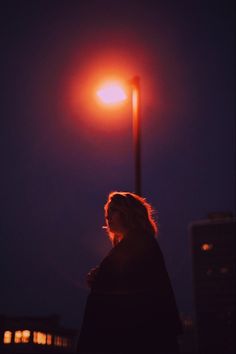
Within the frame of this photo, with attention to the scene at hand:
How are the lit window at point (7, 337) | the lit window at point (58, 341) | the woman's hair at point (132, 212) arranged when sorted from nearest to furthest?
the woman's hair at point (132, 212), the lit window at point (7, 337), the lit window at point (58, 341)

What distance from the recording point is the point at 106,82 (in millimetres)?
14867

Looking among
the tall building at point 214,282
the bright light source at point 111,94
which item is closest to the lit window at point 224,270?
the tall building at point 214,282

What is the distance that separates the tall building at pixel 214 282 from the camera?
395 feet

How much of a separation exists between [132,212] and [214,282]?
416 feet

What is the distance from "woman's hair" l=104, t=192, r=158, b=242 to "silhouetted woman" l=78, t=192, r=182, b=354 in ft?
0.35

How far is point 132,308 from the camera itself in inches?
176

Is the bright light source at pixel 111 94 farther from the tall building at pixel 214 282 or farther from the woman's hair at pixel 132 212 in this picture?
the tall building at pixel 214 282

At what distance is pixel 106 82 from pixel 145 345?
1114cm

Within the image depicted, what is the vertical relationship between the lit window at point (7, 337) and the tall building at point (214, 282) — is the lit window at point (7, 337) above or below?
above

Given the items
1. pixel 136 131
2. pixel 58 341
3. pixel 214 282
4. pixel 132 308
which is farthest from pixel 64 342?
pixel 214 282

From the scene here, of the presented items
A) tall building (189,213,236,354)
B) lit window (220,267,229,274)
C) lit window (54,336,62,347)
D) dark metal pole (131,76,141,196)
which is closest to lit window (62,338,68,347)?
lit window (54,336,62,347)

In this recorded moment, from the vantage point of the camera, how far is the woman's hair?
16.1ft

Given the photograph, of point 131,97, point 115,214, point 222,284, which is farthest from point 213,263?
point 115,214

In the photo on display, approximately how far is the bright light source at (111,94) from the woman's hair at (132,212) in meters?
9.97
